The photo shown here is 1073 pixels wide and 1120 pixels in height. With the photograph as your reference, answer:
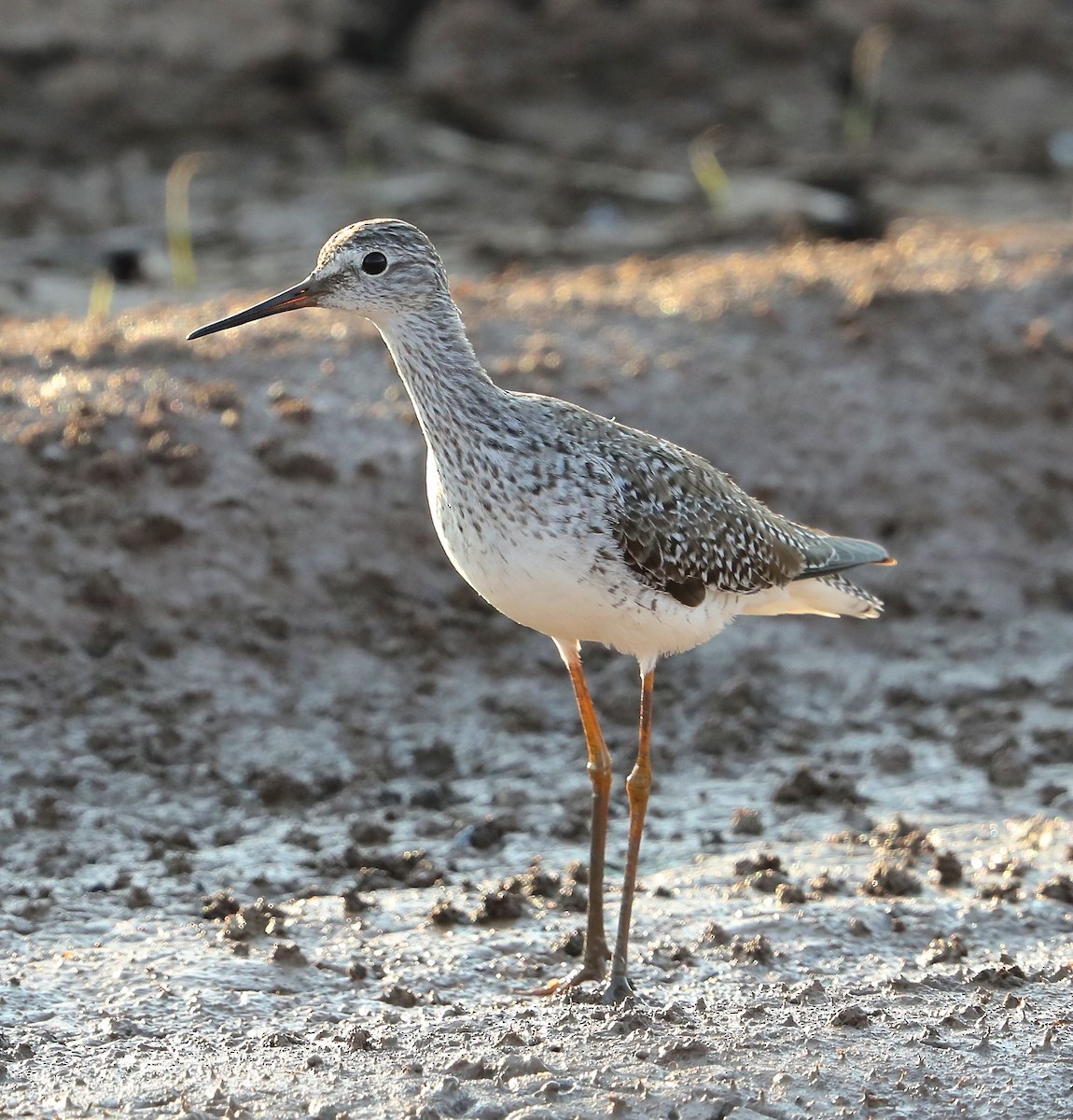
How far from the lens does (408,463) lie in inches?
336

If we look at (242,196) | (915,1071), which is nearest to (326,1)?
(242,196)

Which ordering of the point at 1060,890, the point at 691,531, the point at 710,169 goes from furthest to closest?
the point at 710,169
the point at 1060,890
the point at 691,531

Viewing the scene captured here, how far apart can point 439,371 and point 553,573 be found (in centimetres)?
83

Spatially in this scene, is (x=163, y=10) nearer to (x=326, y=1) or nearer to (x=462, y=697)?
(x=326, y=1)

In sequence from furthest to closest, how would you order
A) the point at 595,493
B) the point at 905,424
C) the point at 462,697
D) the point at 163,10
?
the point at 163,10 → the point at 905,424 → the point at 462,697 → the point at 595,493

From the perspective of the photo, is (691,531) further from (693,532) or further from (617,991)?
(617,991)

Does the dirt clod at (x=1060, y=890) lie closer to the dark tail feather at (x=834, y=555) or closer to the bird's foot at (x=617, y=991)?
the dark tail feather at (x=834, y=555)

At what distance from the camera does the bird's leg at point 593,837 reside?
5.71 m

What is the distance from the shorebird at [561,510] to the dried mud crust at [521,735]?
0.72 meters

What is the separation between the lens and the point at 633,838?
5.83 metres

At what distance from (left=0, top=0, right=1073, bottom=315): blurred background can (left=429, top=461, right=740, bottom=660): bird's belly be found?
6.81 m

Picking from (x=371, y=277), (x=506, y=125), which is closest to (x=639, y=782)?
(x=371, y=277)

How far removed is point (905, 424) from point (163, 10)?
8.30 metres

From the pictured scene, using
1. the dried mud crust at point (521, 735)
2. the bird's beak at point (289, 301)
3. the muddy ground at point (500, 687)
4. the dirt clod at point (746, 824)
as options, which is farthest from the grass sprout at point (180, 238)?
the dirt clod at point (746, 824)
